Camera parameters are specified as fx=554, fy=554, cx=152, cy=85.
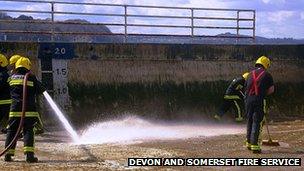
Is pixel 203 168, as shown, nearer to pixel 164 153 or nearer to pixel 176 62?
pixel 164 153

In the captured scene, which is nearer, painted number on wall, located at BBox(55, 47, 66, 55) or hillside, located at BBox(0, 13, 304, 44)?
painted number on wall, located at BBox(55, 47, 66, 55)

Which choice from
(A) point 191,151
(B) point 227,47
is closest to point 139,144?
(A) point 191,151

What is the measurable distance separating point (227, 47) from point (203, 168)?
9017mm

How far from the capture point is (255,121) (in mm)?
10141

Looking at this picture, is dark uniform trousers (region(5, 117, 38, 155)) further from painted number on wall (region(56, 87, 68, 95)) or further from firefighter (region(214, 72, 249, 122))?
firefighter (region(214, 72, 249, 122))

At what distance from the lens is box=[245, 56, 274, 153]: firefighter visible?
1007 centimetres

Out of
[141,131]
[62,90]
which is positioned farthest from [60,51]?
[141,131]

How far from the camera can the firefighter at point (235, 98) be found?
14.4 metres
